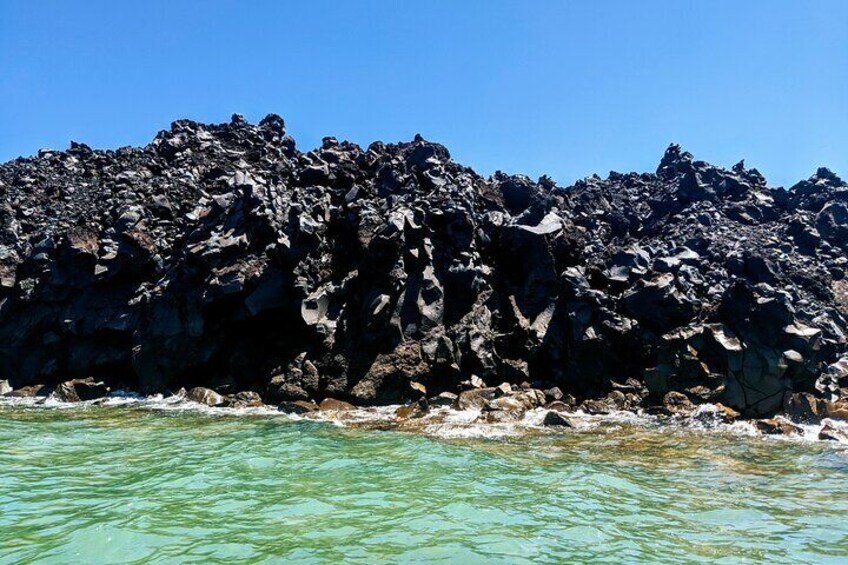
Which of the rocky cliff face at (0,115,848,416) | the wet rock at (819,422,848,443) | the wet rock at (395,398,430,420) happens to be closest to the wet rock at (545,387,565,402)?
the rocky cliff face at (0,115,848,416)

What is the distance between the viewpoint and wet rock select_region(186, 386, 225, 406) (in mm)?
33513

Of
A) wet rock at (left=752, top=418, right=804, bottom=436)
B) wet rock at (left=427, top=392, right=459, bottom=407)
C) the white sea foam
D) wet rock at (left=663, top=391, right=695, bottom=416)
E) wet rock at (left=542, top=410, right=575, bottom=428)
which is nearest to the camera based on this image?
wet rock at (left=752, top=418, right=804, bottom=436)

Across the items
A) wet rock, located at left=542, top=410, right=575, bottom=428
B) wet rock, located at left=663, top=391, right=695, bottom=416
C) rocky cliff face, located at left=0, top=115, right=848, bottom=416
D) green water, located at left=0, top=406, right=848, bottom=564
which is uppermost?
rocky cliff face, located at left=0, top=115, right=848, bottom=416

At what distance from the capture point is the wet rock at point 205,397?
33513mm

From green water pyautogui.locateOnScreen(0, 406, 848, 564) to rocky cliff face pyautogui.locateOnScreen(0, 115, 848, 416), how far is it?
970cm

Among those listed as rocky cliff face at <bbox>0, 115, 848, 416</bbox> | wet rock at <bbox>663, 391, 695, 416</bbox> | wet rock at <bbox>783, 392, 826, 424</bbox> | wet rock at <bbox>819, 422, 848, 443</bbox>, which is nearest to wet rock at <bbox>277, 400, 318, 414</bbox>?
rocky cliff face at <bbox>0, 115, 848, 416</bbox>

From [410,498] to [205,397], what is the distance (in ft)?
77.6

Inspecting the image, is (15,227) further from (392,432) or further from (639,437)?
(639,437)

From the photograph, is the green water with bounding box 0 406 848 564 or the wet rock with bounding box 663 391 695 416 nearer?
the green water with bounding box 0 406 848 564

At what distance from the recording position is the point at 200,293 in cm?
3772

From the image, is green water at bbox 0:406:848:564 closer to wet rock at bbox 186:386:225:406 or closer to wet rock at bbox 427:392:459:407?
wet rock at bbox 427:392:459:407

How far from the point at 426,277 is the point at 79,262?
29.0m

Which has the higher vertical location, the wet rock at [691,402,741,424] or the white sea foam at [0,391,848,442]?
the wet rock at [691,402,741,424]

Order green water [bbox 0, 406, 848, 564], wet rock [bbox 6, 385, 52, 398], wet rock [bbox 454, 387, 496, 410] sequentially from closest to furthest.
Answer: green water [bbox 0, 406, 848, 564] → wet rock [bbox 454, 387, 496, 410] → wet rock [bbox 6, 385, 52, 398]
